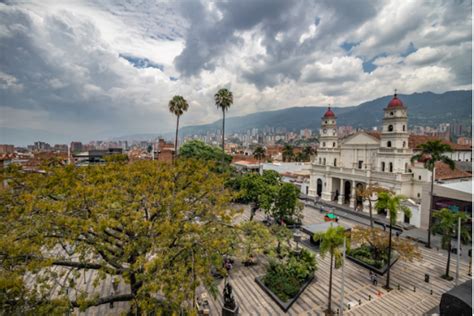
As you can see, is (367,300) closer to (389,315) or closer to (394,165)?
(389,315)

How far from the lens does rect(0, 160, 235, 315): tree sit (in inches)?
290

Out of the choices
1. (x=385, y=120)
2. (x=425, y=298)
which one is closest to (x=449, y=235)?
(x=425, y=298)

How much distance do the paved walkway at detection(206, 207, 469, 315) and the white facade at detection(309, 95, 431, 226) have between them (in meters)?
13.4

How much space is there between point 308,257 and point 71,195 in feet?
52.5

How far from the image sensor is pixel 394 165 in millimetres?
31656

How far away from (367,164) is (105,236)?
3748cm

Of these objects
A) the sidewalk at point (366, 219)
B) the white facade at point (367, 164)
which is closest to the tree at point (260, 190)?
the sidewalk at point (366, 219)

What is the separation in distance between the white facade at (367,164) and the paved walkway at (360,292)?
44.0 feet

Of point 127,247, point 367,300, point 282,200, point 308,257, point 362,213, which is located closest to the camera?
point 127,247

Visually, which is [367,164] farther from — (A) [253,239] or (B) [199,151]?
(A) [253,239]

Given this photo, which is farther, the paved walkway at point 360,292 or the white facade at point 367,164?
the white facade at point 367,164

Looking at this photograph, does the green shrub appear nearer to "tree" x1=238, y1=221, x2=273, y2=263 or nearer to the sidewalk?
"tree" x1=238, y1=221, x2=273, y2=263

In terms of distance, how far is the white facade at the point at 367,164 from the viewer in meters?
31.1

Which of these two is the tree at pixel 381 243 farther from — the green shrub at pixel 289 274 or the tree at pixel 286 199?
the tree at pixel 286 199
